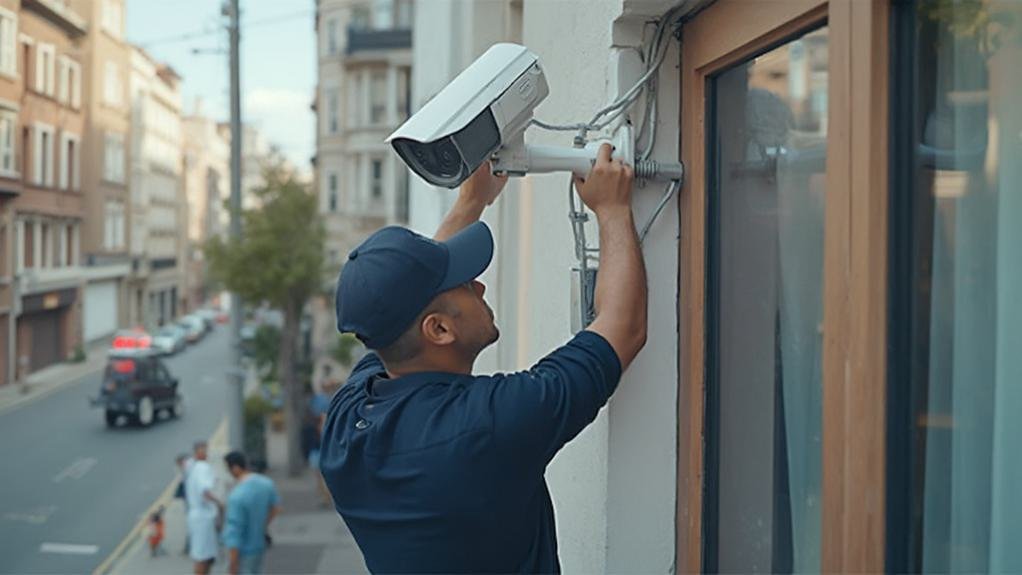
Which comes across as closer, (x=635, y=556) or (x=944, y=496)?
(x=944, y=496)

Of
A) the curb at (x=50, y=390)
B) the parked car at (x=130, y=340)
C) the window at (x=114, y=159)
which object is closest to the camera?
the curb at (x=50, y=390)

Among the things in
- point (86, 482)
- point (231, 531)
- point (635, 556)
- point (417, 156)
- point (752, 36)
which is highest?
point (752, 36)

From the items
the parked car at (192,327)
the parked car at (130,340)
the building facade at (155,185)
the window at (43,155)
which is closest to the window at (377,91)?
the parked car at (192,327)

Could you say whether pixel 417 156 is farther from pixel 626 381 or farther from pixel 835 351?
pixel 835 351

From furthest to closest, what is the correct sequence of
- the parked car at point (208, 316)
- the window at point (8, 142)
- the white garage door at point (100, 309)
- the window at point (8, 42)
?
the parked car at point (208, 316), the white garage door at point (100, 309), the window at point (8, 142), the window at point (8, 42)

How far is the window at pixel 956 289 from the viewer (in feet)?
4.61

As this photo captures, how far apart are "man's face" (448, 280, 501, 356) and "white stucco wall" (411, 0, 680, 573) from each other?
427 mm

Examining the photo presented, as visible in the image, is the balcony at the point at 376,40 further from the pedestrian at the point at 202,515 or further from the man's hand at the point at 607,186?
the man's hand at the point at 607,186

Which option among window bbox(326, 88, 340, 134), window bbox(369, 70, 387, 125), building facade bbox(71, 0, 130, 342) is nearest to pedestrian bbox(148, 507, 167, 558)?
building facade bbox(71, 0, 130, 342)

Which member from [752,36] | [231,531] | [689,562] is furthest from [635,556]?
[231,531]

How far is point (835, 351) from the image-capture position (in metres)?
1.61

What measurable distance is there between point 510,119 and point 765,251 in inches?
22.1

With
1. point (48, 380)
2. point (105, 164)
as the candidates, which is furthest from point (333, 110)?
point (48, 380)

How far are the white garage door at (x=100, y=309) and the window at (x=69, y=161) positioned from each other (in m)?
0.74
